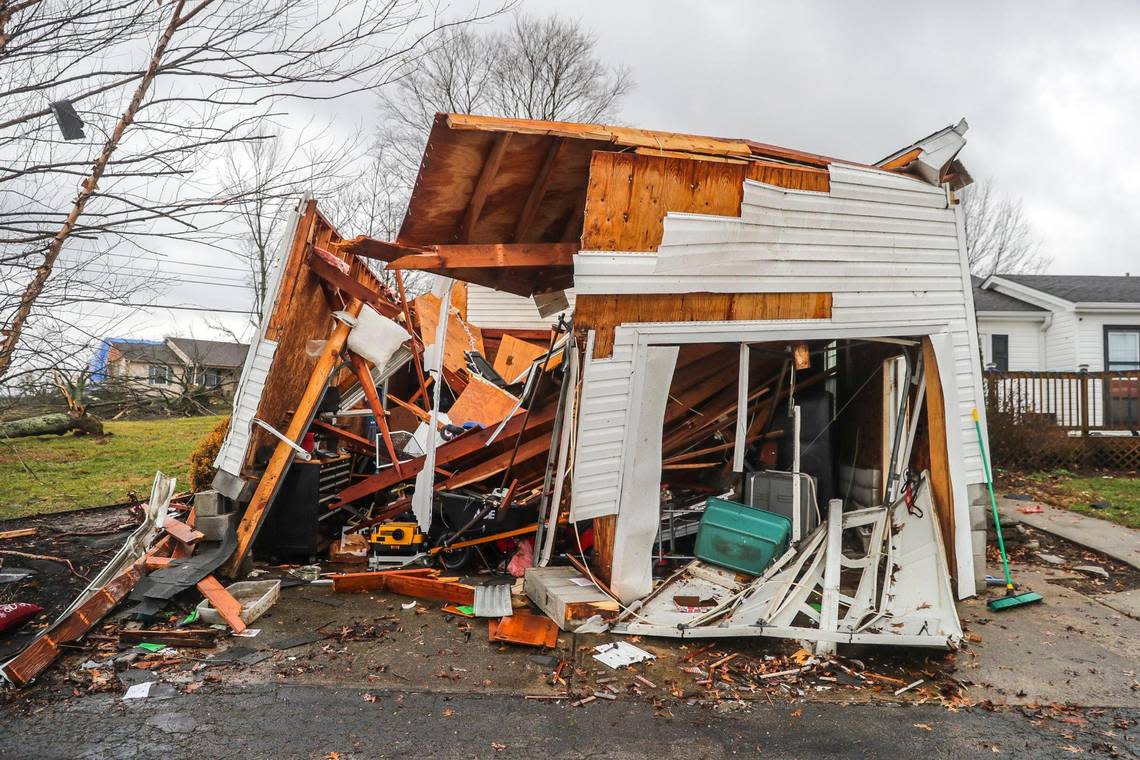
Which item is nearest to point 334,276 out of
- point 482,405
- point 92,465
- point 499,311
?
point 482,405

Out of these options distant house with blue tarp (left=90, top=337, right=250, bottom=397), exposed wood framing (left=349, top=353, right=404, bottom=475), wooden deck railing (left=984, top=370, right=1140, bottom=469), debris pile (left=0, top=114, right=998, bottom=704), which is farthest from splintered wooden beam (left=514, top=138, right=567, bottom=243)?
wooden deck railing (left=984, top=370, right=1140, bottom=469)

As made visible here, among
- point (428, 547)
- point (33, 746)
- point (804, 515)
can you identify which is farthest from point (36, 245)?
point (804, 515)

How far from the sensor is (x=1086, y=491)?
1109 centimetres

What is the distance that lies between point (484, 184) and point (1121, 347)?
19.7 m

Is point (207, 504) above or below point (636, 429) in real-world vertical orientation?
below

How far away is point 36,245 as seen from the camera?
453cm

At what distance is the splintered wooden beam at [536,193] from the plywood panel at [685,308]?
3.85 ft

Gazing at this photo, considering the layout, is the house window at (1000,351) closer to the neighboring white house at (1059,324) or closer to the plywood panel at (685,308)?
the neighboring white house at (1059,324)

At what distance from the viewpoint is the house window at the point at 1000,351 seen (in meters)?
19.5

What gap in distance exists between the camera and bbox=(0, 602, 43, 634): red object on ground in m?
4.98

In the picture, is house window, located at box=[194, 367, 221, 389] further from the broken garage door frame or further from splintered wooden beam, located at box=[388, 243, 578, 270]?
the broken garage door frame

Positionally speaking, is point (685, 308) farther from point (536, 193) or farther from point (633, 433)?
point (536, 193)

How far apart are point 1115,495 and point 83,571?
13.4 m

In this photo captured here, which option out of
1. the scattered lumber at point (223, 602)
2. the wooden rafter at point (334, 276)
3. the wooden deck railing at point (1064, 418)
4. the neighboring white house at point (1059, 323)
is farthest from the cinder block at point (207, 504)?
the neighboring white house at point (1059, 323)
